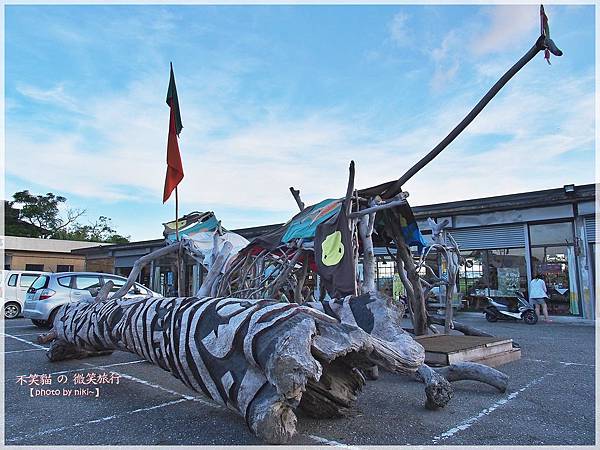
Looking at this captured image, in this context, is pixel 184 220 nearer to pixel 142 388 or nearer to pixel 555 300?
pixel 142 388

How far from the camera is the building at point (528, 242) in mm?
12898

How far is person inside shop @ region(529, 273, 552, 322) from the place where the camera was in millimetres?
13055

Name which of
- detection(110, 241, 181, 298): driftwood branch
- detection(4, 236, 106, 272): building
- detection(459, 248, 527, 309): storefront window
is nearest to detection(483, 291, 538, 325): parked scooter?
detection(459, 248, 527, 309): storefront window

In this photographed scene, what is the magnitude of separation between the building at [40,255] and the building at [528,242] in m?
23.0

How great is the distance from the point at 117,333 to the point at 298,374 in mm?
2752

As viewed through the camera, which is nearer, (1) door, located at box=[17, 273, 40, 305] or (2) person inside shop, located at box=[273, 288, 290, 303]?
(2) person inside shop, located at box=[273, 288, 290, 303]

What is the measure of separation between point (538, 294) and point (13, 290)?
15.5 metres

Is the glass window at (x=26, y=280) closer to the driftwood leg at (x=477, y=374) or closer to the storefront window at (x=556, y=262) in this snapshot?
the driftwood leg at (x=477, y=374)

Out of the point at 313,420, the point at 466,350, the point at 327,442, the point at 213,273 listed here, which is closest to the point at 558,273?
the point at 466,350

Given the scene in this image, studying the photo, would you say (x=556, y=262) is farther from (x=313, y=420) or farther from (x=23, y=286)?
(x=23, y=286)

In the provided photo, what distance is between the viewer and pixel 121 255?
25.6 m

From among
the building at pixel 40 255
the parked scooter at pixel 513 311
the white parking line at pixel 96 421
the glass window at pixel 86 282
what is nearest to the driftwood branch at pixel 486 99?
the white parking line at pixel 96 421

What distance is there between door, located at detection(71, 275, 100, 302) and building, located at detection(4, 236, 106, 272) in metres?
19.6

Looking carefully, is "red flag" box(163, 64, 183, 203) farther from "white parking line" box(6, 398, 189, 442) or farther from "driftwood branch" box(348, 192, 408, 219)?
"white parking line" box(6, 398, 189, 442)
